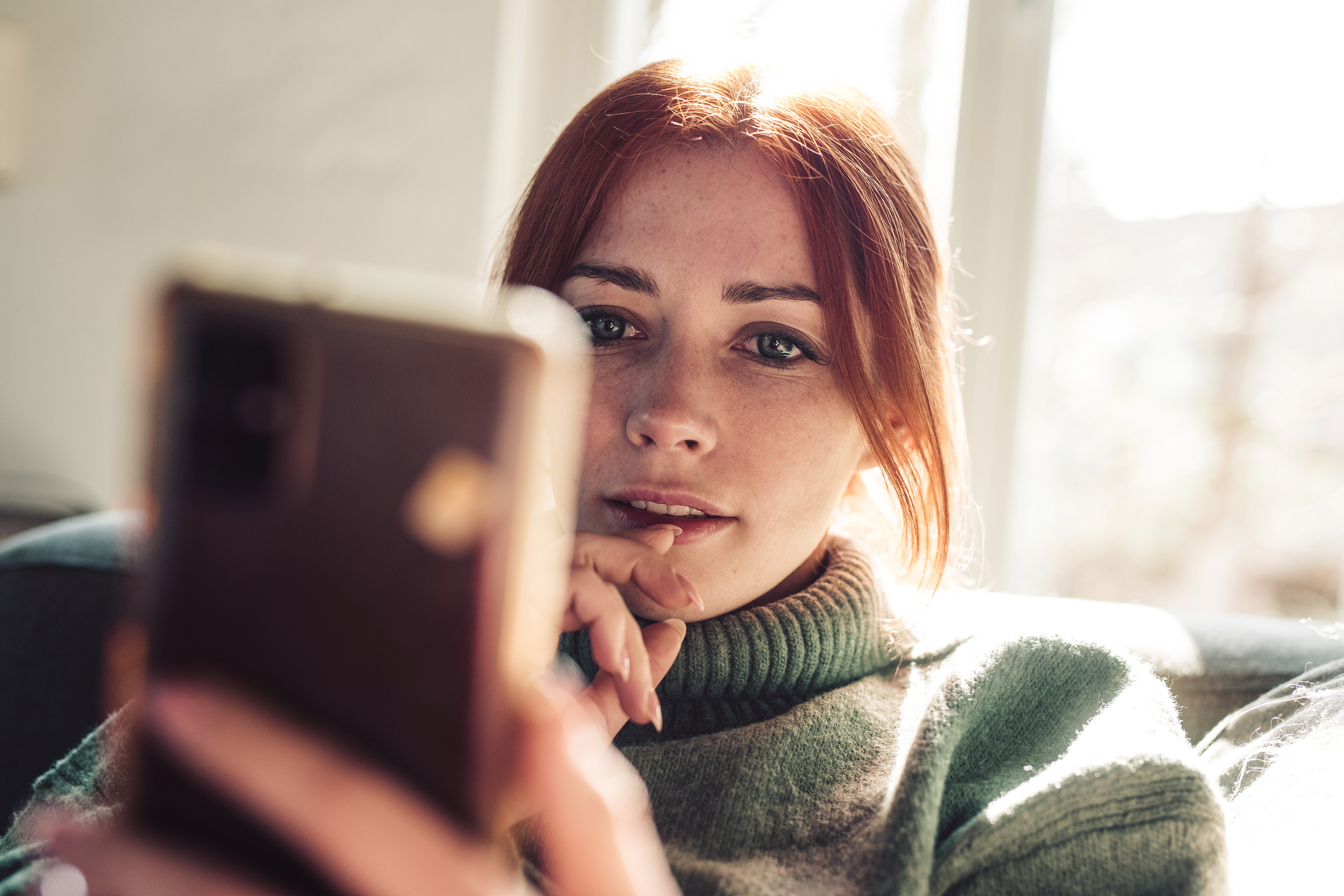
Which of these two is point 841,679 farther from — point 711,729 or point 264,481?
point 264,481

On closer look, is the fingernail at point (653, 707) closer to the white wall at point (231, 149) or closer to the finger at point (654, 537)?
the finger at point (654, 537)

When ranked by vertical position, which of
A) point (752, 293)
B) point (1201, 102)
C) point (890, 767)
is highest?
point (1201, 102)

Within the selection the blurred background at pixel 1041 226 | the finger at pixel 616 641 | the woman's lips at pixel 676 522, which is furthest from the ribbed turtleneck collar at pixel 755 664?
the blurred background at pixel 1041 226

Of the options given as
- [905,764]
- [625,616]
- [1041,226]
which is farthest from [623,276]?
[1041,226]

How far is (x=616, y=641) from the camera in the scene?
52 cm

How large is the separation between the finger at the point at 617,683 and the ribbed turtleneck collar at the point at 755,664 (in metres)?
0.11

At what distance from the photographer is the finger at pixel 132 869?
296 mm

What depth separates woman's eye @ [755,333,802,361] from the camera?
768 mm

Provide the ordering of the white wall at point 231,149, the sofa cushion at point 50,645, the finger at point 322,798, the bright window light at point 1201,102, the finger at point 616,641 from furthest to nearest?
the white wall at point 231,149
the bright window light at point 1201,102
the sofa cushion at point 50,645
the finger at point 616,641
the finger at point 322,798

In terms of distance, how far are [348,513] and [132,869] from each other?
14cm

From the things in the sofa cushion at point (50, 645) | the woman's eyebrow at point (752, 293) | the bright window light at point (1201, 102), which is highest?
the bright window light at point (1201, 102)

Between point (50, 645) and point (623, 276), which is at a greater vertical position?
point (623, 276)

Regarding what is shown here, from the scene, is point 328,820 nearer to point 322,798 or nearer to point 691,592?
point 322,798

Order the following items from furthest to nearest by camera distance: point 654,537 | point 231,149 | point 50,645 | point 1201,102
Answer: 1. point 231,149
2. point 1201,102
3. point 50,645
4. point 654,537
